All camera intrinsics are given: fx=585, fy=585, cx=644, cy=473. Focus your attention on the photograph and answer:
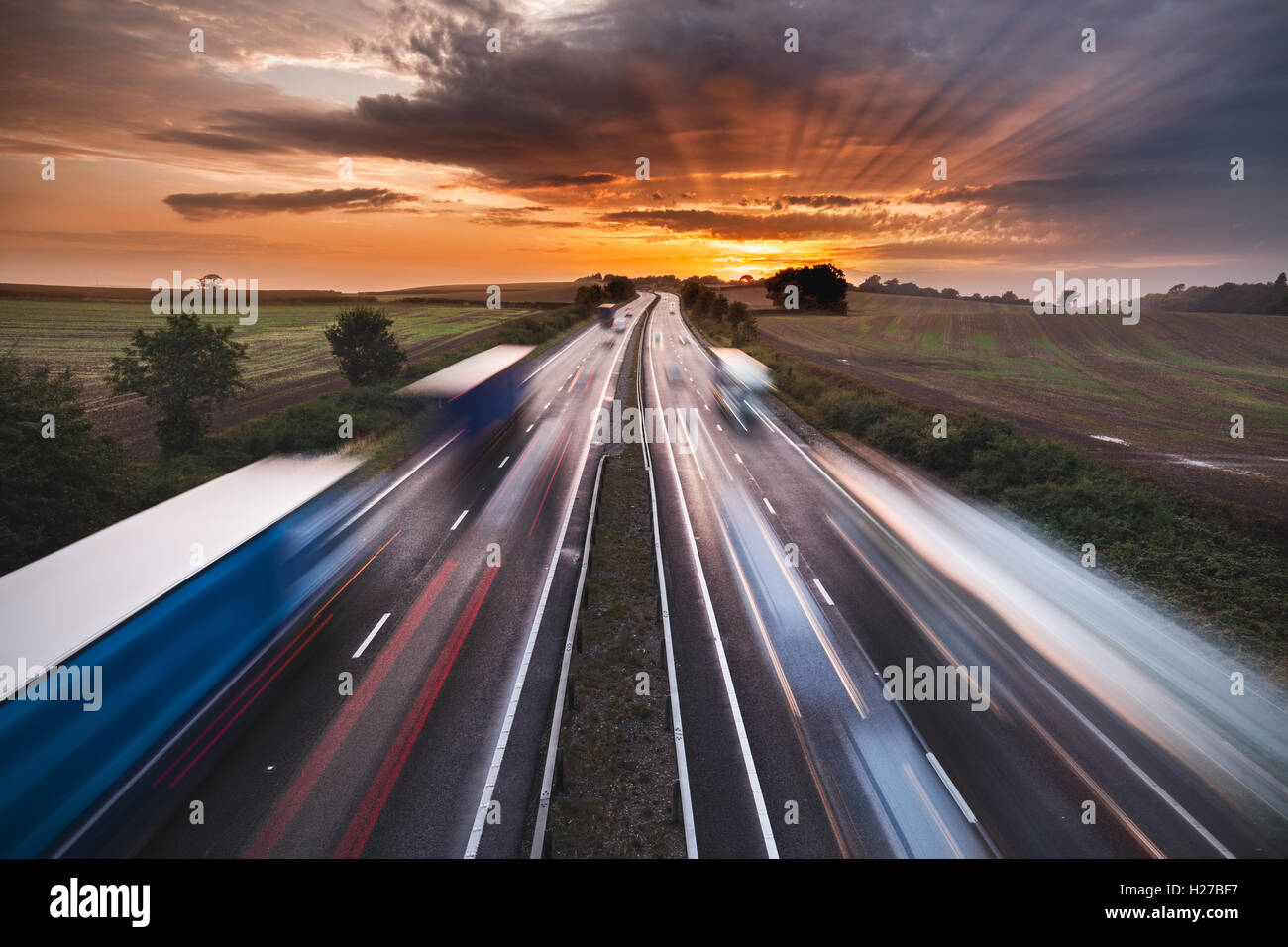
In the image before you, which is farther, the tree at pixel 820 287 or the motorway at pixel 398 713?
the tree at pixel 820 287

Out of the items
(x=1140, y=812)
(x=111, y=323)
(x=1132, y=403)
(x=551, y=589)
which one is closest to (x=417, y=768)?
(x=551, y=589)

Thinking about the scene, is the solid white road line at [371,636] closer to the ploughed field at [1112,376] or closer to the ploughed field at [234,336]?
the ploughed field at [234,336]

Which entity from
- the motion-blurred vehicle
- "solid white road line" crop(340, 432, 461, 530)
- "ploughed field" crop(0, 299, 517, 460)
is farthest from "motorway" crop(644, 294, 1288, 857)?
"ploughed field" crop(0, 299, 517, 460)

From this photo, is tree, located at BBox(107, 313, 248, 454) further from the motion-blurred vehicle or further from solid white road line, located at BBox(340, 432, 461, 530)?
the motion-blurred vehicle

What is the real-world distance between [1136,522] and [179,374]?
136 feet

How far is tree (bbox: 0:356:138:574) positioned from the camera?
17.6 m

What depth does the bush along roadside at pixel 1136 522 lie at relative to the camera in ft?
55.1

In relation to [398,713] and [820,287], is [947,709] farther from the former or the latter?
[820,287]

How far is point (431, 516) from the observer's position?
78.5 ft

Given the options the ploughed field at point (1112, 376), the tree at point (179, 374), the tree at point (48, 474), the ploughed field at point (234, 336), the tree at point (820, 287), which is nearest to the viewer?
the tree at point (48, 474)

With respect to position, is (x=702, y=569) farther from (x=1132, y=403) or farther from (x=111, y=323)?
(x=111, y=323)

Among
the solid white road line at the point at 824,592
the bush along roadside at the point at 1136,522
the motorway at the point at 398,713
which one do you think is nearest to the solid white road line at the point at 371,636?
the motorway at the point at 398,713

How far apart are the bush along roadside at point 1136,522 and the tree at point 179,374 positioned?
3573cm

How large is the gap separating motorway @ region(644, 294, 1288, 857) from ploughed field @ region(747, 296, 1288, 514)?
14.2 m
